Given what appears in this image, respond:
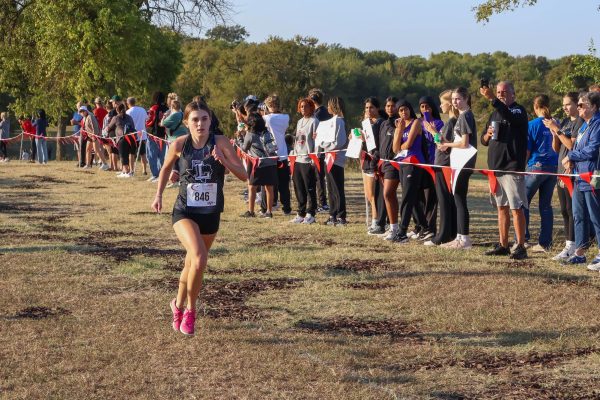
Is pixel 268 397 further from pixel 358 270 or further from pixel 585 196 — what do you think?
pixel 585 196

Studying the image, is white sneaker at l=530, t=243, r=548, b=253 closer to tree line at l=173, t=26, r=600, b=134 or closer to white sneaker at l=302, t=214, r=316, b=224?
white sneaker at l=302, t=214, r=316, b=224

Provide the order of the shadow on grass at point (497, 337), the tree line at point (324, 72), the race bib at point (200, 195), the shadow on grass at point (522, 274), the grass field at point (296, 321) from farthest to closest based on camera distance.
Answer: the tree line at point (324, 72), the shadow on grass at point (522, 274), the race bib at point (200, 195), the shadow on grass at point (497, 337), the grass field at point (296, 321)

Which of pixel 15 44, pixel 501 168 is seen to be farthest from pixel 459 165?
pixel 15 44

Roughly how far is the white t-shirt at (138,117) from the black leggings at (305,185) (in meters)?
9.83

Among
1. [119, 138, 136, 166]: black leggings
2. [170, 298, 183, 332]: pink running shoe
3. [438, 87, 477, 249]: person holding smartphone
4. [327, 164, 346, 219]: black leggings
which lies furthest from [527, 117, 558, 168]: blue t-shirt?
[119, 138, 136, 166]: black leggings

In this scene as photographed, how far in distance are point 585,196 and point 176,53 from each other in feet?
111

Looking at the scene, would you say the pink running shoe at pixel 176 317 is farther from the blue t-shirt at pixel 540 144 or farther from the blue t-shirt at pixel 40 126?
the blue t-shirt at pixel 40 126

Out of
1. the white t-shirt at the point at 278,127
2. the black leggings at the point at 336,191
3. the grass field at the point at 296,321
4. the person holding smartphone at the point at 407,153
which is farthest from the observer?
the white t-shirt at the point at 278,127

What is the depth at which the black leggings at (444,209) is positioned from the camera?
40.6 feet

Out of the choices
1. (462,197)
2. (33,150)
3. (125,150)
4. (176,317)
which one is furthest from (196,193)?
(33,150)

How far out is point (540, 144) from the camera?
12133 mm

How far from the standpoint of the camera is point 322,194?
17016 millimetres

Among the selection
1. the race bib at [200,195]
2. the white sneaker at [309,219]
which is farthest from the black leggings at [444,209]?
the race bib at [200,195]

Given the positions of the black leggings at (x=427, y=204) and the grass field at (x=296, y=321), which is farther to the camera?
the black leggings at (x=427, y=204)
